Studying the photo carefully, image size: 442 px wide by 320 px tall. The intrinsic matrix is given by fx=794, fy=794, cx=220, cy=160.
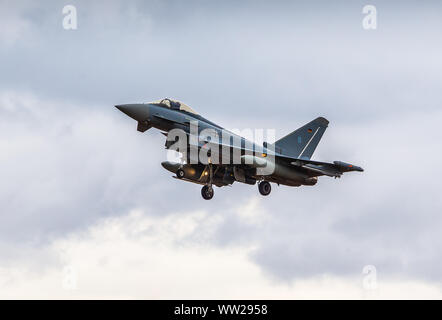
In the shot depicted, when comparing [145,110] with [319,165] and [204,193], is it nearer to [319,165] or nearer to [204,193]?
[204,193]

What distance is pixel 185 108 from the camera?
4600 centimetres

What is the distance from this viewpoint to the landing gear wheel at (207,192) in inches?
1842

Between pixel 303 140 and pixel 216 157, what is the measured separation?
7524 mm

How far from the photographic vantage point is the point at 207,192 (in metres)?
46.8

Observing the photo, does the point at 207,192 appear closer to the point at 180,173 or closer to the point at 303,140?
the point at 180,173

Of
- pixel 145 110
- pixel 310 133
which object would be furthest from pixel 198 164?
pixel 310 133

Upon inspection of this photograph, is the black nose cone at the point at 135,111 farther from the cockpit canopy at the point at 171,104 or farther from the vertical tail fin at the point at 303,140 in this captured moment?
the vertical tail fin at the point at 303,140

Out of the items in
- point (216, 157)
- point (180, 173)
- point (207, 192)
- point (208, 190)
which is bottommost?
point (207, 192)

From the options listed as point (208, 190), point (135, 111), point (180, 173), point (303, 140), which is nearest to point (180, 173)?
point (180, 173)

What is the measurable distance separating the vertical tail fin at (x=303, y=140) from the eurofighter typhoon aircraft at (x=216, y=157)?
0.63 m
